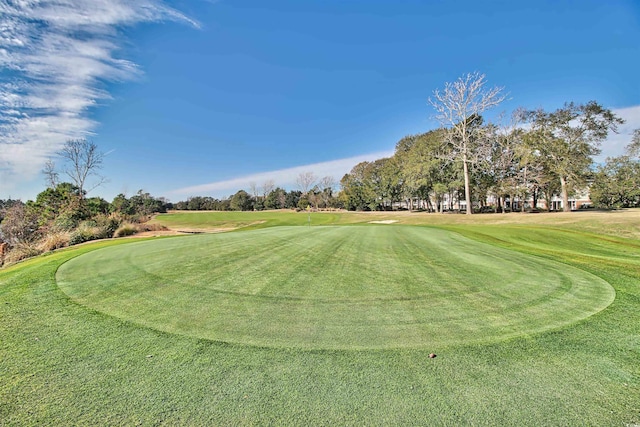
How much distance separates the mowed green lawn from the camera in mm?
1915

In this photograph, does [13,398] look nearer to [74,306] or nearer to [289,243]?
[74,306]

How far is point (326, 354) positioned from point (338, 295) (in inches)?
64.3

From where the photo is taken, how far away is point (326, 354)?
2648mm

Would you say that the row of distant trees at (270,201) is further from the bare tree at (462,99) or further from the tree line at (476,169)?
the bare tree at (462,99)

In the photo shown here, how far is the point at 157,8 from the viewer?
13164 mm

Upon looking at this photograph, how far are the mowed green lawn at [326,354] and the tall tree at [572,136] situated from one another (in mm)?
35293

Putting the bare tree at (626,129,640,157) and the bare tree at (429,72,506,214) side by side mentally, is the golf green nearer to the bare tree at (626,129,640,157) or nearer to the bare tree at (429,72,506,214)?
the bare tree at (429,72,506,214)

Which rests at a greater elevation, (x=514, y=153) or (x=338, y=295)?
(x=514, y=153)

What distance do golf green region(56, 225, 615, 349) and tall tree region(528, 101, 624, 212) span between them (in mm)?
33838

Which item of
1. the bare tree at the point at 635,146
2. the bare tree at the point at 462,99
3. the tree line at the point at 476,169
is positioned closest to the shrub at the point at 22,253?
the tree line at the point at 476,169

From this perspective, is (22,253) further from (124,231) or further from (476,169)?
(476,169)

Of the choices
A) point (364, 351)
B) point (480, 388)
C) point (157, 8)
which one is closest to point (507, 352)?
point (480, 388)

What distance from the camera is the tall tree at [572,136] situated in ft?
103

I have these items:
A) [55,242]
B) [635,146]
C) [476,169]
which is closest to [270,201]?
[476,169]
